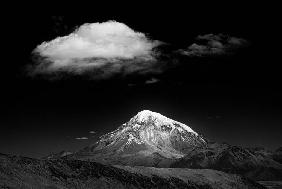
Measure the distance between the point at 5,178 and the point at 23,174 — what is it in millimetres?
15696

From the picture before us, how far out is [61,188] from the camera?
19800cm

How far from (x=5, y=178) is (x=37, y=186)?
14.3 meters

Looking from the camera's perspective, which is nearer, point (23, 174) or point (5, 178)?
point (5, 178)

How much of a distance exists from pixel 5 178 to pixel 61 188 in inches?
1069

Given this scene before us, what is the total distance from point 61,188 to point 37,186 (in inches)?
531

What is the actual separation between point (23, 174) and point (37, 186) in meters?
13.9

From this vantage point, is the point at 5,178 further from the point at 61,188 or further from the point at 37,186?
the point at 61,188

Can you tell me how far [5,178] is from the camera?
18300 cm

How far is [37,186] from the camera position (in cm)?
18825

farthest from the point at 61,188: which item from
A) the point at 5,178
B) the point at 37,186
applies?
the point at 5,178

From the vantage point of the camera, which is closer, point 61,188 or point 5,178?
point 5,178
